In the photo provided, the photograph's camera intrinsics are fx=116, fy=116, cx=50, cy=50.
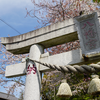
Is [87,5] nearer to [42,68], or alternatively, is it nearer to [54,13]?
[54,13]

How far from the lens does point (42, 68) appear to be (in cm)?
434

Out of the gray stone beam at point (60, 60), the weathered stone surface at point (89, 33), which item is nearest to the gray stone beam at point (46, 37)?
the weathered stone surface at point (89, 33)

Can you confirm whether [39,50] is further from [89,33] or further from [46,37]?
[89,33]

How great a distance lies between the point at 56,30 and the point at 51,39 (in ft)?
1.31

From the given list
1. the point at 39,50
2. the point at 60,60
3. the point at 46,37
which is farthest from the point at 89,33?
the point at 39,50

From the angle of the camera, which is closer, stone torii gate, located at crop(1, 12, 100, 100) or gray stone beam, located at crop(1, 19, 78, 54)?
stone torii gate, located at crop(1, 12, 100, 100)

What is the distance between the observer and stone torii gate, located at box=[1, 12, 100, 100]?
13.1ft

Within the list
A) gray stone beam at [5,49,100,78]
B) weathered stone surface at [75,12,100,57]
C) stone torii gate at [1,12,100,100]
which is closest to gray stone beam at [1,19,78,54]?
stone torii gate at [1,12,100,100]

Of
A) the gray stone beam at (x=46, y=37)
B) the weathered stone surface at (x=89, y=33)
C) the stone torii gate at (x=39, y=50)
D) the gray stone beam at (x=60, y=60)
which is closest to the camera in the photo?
the weathered stone surface at (x=89, y=33)

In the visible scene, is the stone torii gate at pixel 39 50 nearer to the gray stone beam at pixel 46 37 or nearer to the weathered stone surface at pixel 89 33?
the gray stone beam at pixel 46 37

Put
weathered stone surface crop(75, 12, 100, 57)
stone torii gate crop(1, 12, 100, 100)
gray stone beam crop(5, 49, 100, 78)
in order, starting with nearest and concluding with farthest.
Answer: weathered stone surface crop(75, 12, 100, 57), gray stone beam crop(5, 49, 100, 78), stone torii gate crop(1, 12, 100, 100)

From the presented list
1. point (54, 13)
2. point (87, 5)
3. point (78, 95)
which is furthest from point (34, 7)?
point (78, 95)

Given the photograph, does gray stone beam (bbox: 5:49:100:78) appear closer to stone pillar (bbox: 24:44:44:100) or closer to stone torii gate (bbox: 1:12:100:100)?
stone torii gate (bbox: 1:12:100:100)

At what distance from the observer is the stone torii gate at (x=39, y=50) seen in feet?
13.1
